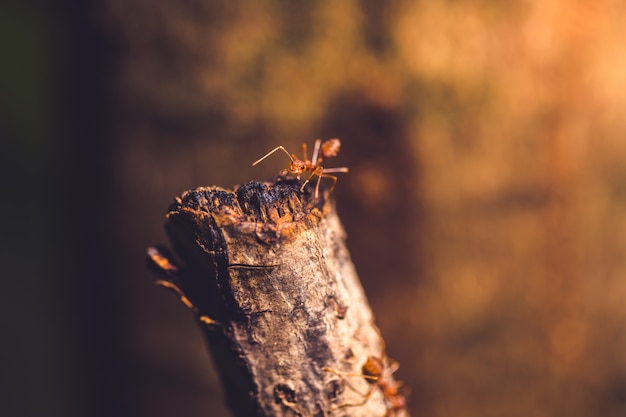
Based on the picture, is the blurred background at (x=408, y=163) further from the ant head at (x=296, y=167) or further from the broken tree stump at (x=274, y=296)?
the broken tree stump at (x=274, y=296)

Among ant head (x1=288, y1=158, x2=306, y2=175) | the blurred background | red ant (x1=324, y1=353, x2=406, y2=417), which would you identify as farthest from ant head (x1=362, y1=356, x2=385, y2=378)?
the blurred background

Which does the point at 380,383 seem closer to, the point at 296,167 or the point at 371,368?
the point at 371,368

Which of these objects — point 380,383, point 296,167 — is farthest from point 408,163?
point 380,383

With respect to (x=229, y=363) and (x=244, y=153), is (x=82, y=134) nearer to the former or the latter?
(x=244, y=153)

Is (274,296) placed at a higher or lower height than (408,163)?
lower

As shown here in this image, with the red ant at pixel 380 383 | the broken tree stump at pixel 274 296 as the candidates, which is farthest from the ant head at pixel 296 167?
the red ant at pixel 380 383

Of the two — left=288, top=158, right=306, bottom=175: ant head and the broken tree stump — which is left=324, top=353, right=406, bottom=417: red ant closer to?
the broken tree stump
